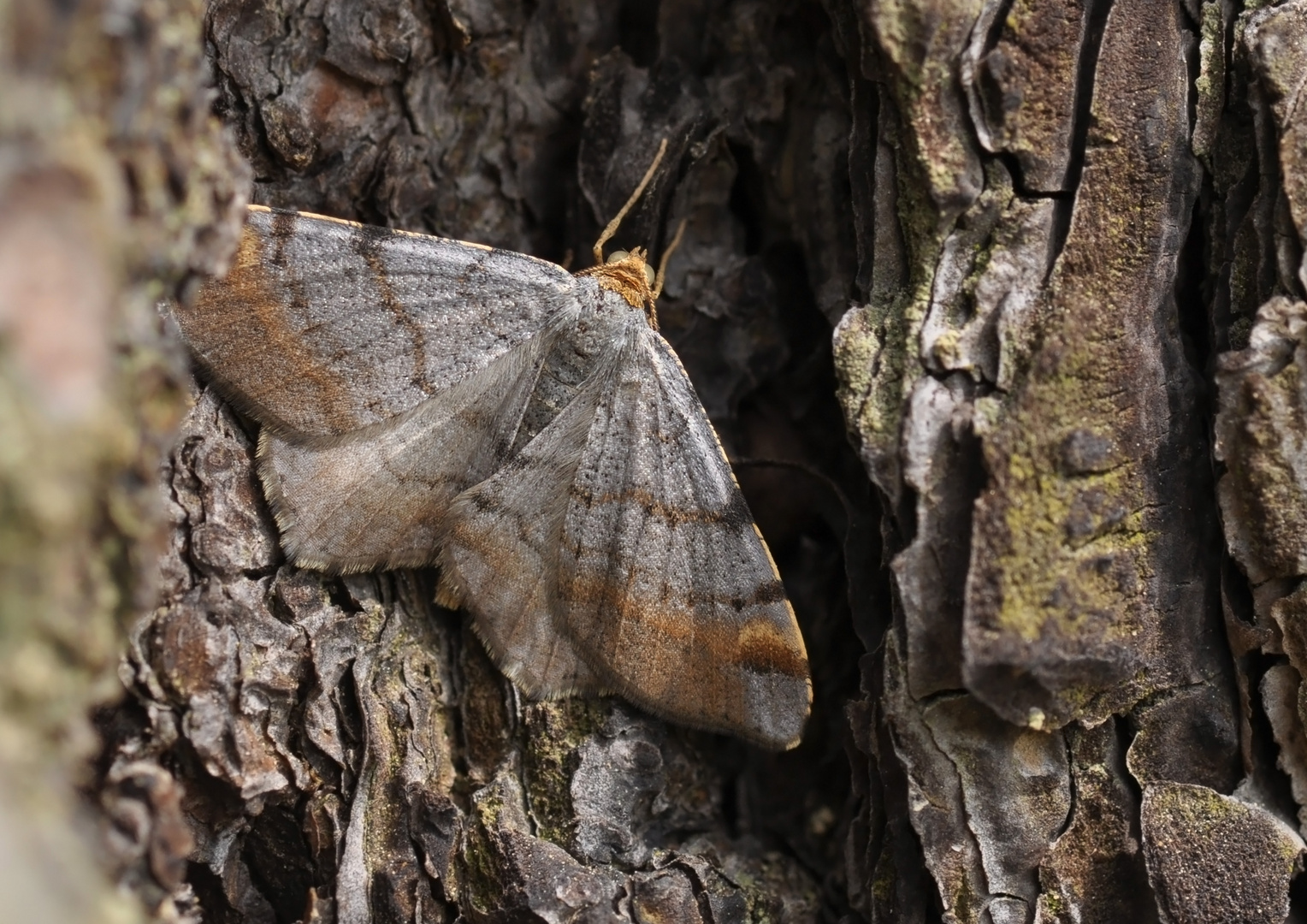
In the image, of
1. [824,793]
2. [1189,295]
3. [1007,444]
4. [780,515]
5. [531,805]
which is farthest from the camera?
[780,515]

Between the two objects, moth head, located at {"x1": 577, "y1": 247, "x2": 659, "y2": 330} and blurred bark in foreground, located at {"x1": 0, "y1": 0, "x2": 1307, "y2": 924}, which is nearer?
blurred bark in foreground, located at {"x1": 0, "y1": 0, "x2": 1307, "y2": 924}

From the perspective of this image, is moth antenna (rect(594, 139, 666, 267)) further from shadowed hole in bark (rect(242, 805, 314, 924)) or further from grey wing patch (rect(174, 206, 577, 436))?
shadowed hole in bark (rect(242, 805, 314, 924))

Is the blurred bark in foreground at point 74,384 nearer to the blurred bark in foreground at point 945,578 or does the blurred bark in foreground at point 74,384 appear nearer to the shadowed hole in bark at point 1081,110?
the blurred bark in foreground at point 945,578

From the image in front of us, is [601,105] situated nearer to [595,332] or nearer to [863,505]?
[595,332]

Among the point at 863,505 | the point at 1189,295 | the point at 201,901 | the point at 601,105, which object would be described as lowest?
the point at 201,901

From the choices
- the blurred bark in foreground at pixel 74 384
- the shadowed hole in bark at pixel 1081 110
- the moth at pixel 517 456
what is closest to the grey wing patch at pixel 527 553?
the moth at pixel 517 456

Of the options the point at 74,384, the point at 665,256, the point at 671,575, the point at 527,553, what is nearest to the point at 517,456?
the point at 527,553

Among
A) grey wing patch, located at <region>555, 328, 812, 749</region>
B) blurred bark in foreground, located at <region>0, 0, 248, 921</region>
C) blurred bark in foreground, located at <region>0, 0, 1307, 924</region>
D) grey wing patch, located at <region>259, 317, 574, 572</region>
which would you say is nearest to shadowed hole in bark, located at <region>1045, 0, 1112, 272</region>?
blurred bark in foreground, located at <region>0, 0, 1307, 924</region>

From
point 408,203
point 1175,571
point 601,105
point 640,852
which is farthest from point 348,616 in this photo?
point 1175,571
